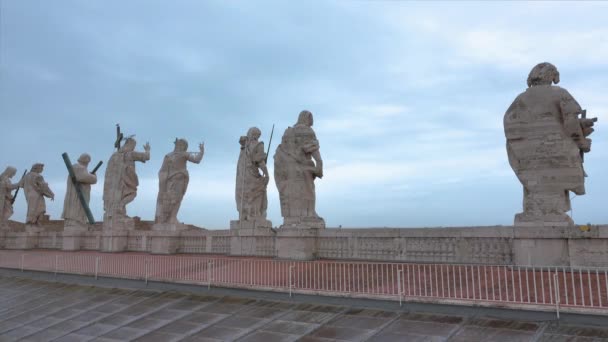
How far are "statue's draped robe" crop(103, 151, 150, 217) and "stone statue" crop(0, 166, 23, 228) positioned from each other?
8.09 meters

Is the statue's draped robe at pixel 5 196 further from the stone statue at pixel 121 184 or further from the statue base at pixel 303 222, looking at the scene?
the statue base at pixel 303 222

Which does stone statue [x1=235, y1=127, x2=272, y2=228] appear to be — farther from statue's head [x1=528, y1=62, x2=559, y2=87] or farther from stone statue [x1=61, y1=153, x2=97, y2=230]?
stone statue [x1=61, y1=153, x2=97, y2=230]

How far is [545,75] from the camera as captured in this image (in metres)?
9.11

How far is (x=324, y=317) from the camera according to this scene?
300 inches

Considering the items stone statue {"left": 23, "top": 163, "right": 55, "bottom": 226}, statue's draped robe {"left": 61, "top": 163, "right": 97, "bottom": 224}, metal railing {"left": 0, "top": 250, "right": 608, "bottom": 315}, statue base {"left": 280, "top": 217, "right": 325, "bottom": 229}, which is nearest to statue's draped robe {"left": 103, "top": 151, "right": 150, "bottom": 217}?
statue's draped robe {"left": 61, "top": 163, "right": 97, "bottom": 224}

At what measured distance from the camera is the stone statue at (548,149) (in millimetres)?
8477

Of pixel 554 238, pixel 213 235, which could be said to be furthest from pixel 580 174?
pixel 213 235

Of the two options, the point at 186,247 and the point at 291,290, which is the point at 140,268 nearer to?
the point at 186,247

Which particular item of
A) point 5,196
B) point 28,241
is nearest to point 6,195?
point 5,196

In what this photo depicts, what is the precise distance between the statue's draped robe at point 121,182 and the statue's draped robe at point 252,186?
5.65 meters

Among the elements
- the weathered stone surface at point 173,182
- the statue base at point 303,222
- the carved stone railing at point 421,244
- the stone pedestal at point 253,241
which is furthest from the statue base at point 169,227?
the statue base at point 303,222

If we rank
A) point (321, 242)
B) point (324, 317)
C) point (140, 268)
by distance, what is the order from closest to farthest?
1. point (324, 317)
2. point (321, 242)
3. point (140, 268)

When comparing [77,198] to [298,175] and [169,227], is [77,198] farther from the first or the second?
[298,175]

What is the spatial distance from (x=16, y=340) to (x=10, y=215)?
1685 centimetres
